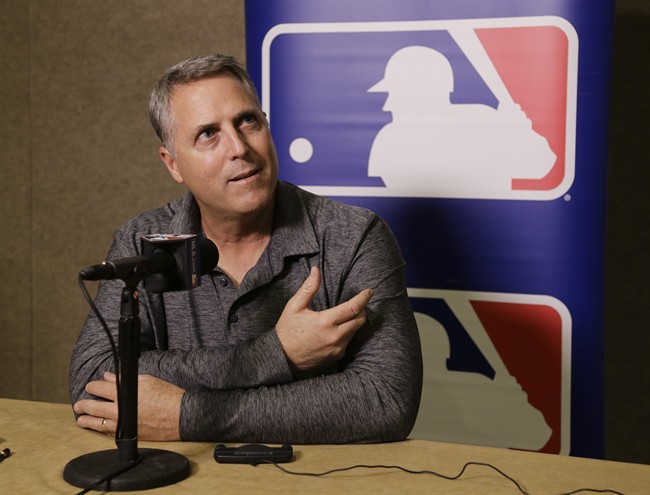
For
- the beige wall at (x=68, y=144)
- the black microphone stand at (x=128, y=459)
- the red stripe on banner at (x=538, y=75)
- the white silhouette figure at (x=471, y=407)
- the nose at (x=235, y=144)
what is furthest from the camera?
the beige wall at (x=68, y=144)

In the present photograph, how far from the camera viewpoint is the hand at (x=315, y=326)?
1.45 metres

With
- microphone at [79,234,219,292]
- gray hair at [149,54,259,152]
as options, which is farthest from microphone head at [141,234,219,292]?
gray hair at [149,54,259,152]

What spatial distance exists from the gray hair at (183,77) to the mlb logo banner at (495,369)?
0.81 m

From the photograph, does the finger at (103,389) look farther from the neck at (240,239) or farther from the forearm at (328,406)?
the neck at (240,239)

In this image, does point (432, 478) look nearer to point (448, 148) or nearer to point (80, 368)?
point (80, 368)

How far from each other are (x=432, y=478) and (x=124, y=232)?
3.10 ft

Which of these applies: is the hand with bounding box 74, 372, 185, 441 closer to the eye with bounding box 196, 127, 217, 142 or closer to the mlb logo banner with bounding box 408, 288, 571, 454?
the eye with bounding box 196, 127, 217, 142

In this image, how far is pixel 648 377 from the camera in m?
2.82

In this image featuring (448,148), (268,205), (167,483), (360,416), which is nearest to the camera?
(167,483)

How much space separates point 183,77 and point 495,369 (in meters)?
1.13

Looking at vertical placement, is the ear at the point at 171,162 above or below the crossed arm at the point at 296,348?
above

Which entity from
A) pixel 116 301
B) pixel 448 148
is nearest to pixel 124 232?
pixel 116 301

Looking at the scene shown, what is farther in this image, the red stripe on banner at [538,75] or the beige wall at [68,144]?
the beige wall at [68,144]

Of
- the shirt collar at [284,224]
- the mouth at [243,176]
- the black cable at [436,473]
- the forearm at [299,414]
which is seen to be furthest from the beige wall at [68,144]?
the black cable at [436,473]
